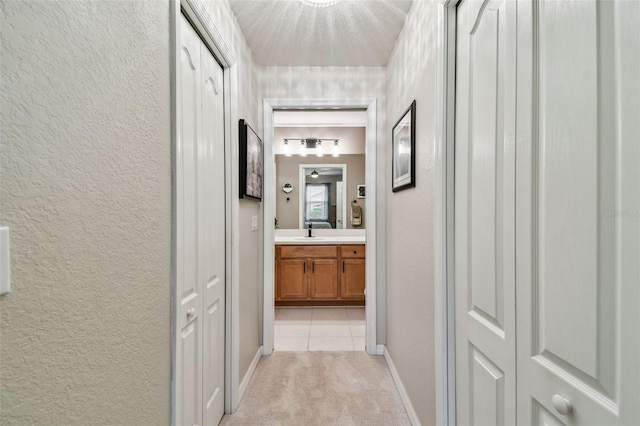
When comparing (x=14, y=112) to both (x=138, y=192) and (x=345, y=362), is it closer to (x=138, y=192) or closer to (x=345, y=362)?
(x=138, y=192)

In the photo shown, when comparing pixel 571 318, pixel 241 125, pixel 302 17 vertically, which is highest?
pixel 302 17

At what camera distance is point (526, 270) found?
81 cm

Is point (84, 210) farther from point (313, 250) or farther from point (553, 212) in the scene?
point (313, 250)

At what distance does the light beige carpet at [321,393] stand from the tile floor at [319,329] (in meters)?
0.19

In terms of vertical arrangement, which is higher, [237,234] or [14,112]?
[14,112]

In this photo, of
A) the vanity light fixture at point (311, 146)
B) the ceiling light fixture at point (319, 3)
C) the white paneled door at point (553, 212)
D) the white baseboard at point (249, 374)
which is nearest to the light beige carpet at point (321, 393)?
the white baseboard at point (249, 374)

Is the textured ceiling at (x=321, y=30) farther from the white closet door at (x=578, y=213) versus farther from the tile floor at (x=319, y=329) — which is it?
the tile floor at (x=319, y=329)

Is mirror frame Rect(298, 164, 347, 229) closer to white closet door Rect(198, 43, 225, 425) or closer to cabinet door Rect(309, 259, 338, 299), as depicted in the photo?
cabinet door Rect(309, 259, 338, 299)

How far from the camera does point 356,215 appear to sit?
4383mm

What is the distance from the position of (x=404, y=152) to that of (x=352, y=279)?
7.57ft

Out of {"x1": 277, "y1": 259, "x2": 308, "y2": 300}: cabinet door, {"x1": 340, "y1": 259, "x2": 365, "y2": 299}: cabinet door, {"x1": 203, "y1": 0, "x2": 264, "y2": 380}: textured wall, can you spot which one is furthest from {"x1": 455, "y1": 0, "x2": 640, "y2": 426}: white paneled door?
{"x1": 277, "y1": 259, "x2": 308, "y2": 300}: cabinet door

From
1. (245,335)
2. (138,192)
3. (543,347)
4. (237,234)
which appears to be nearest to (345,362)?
(245,335)

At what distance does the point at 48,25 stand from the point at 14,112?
212 mm

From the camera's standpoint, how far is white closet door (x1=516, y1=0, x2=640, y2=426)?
21.6 inches
